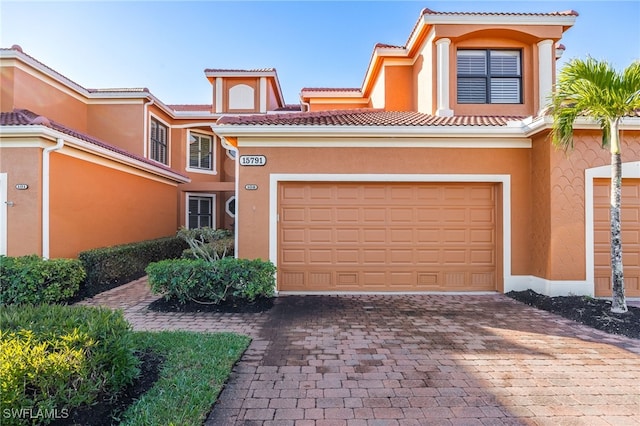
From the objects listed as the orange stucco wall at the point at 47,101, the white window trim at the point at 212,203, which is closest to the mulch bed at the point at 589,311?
the white window trim at the point at 212,203

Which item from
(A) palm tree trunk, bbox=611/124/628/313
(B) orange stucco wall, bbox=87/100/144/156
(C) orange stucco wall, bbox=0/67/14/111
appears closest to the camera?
(A) palm tree trunk, bbox=611/124/628/313

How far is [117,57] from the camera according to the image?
9000 millimetres

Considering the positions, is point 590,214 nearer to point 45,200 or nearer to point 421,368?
point 421,368

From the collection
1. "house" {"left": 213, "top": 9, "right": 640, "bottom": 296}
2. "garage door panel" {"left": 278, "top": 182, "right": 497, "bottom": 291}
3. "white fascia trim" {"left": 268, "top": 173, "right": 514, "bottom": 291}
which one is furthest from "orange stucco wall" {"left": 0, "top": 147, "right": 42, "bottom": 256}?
"garage door panel" {"left": 278, "top": 182, "right": 497, "bottom": 291}

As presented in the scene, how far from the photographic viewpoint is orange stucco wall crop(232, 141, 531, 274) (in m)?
7.32

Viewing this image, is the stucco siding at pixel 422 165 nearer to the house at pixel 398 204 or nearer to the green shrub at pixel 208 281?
the house at pixel 398 204

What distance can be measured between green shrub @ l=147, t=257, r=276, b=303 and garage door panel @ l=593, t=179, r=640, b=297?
668 cm

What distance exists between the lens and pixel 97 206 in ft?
29.5

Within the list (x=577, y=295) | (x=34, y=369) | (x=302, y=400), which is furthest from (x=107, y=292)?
(x=577, y=295)

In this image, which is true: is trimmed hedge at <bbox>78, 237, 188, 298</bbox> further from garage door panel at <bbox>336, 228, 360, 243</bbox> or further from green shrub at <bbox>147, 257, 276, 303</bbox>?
garage door panel at <bbox>336, 228, 360, 243</bbox>

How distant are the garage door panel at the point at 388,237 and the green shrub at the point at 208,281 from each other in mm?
1272

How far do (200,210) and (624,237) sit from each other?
49.2ft

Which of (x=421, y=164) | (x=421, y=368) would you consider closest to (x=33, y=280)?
(x=421, y=368)

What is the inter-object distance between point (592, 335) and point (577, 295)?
2.16 meters
